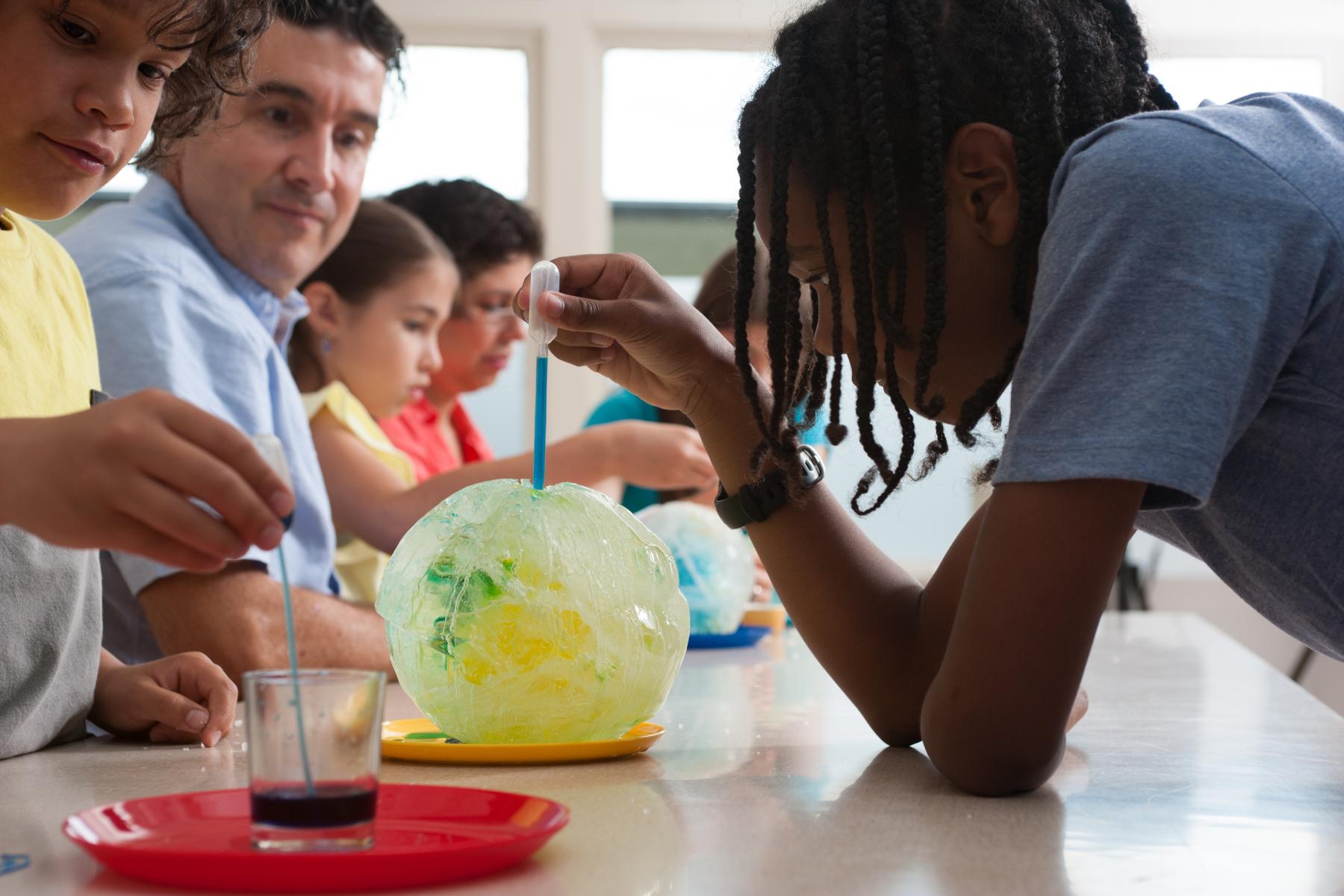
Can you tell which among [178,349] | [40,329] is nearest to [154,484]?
[40,329]

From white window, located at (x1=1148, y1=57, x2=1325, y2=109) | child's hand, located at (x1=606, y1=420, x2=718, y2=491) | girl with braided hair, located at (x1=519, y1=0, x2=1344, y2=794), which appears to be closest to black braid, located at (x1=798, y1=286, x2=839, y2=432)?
girl with braided hair, located at (x1=519, y1=0, x2=1344, y2=794)

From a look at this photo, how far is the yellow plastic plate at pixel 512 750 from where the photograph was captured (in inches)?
34.5

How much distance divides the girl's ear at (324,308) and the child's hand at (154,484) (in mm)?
1868

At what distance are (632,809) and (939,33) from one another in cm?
56

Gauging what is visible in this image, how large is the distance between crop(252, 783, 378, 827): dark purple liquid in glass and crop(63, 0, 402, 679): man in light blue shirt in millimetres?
675

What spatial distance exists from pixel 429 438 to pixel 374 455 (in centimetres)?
86

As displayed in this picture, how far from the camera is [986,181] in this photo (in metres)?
0.89

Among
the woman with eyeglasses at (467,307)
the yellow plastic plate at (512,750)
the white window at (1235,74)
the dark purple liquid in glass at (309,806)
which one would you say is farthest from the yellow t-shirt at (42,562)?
the white window at (1235,74)

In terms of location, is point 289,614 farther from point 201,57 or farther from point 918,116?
point 201,57

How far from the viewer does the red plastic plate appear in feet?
1.86

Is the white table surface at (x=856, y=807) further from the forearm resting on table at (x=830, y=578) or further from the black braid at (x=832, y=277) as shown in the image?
the black braid at (x=832, y=277)

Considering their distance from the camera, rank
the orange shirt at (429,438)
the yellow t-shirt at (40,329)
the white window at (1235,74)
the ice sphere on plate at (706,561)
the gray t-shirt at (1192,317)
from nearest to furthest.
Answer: the gray t-shirt at (1192,317), the yellow t-shirt at (40,329), the ice sphere on plate at (706,561), the orange shirt at (429,438), the white window at (1235,74)

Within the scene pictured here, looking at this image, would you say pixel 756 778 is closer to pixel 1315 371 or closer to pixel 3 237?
pixel 1315 371

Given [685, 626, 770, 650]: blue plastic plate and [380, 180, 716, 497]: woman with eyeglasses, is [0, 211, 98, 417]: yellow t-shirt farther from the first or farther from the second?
[380, 180, 716, 497]: woman with eyeglasses
